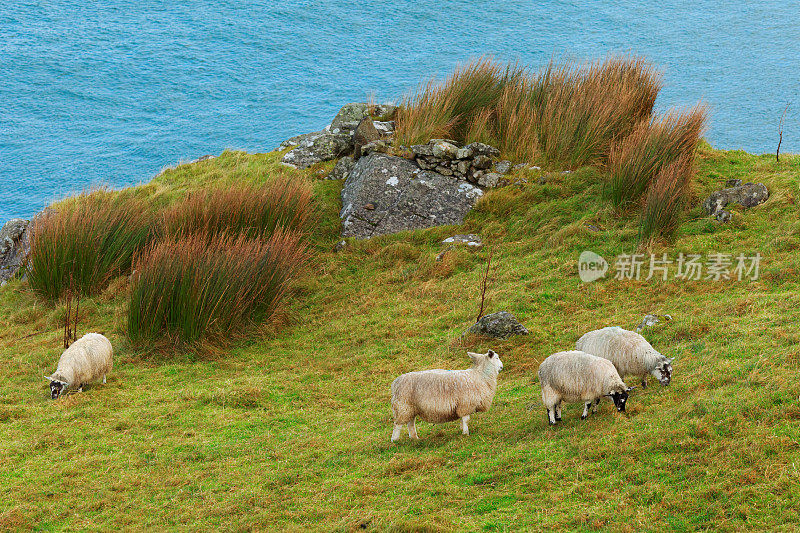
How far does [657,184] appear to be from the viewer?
39.5ft

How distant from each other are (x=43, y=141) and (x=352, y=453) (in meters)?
32.3

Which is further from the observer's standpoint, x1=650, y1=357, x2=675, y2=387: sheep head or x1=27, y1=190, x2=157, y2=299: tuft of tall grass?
x1=27, y1=190, x2=157, y2=299: tuft of tall grass

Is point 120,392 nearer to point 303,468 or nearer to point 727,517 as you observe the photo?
point 303,468

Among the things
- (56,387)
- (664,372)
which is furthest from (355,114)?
(664,372)

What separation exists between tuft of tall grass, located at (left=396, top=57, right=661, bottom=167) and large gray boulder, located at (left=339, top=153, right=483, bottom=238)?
46.8 inches

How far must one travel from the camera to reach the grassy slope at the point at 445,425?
5.61m

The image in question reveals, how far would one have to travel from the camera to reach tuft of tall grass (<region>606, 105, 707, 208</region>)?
13.2m

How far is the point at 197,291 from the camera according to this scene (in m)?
11.0

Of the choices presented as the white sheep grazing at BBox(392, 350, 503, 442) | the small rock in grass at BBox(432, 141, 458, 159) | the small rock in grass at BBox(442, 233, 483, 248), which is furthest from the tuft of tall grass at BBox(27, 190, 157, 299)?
the white sheep grazing at BBox(392, 350, 503, 442)

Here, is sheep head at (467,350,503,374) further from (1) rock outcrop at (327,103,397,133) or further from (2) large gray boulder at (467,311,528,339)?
(1) rock outcrop at (327,103,397,133)

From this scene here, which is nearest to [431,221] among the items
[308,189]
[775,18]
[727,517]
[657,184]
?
[308,189]

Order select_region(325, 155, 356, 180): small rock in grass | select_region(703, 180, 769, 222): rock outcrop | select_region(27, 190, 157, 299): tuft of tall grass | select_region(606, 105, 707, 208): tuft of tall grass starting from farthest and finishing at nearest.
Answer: select_region(325, 155, 356, 180): small rock in grass, select_region(27, 190, 157, 299): tuft of tall grass, select_region(606, 105, 707, 208): tuft of tall grass, select_region(703, 180, 769, 222): rock outcrop

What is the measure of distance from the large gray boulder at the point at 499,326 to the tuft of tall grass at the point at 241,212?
476cm

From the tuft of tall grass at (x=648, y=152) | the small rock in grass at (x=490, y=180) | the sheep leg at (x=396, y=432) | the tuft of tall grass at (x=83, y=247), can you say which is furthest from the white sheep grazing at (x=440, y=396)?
the small rock in grass at (x=490, y=180)
